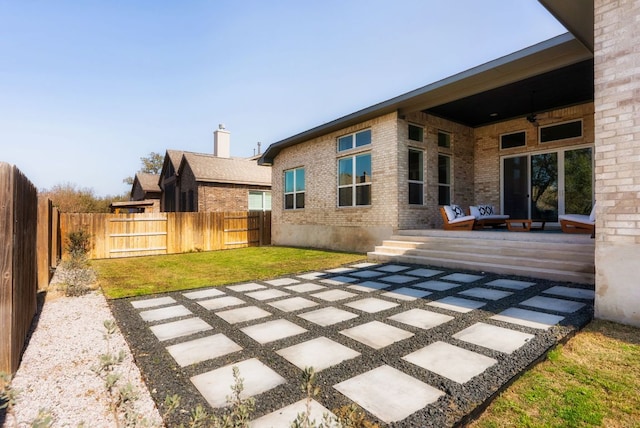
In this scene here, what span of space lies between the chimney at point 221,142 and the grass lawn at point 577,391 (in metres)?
21.4

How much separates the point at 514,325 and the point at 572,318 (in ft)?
2.47

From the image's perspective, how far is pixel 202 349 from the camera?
274 cm

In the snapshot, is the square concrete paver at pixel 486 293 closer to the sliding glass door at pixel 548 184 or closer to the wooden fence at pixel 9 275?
the wooden fence at pixel 9 275

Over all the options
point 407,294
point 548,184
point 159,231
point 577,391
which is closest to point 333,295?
point 407,294

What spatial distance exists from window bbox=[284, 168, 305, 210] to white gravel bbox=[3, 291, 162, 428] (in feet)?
29.1

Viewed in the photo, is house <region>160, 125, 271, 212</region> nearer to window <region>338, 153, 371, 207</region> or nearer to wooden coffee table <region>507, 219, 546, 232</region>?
window <region>338, 153, 371, 207</region>

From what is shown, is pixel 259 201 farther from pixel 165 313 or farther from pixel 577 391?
pixel 577 391

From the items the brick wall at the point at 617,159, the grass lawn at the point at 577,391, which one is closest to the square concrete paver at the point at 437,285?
the brick wall at the point at 617,159

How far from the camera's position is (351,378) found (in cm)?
218

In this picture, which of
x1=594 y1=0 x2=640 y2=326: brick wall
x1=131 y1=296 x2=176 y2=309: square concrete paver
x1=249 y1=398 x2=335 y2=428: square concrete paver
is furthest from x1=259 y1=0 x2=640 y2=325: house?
x1=131 y1=296 x2=176 y2=309: square concrete paver

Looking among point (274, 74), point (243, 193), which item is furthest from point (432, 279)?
point (243, 193)

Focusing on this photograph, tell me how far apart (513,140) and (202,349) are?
10688 millimetres

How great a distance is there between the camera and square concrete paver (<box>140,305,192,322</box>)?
3.68m

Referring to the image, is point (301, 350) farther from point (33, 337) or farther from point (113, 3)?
point (113, 3)
